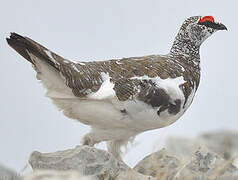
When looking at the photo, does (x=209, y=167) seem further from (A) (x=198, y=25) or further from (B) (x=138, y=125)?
(A) (x=198, y=25)

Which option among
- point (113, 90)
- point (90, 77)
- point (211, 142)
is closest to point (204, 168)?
point (113, 90)

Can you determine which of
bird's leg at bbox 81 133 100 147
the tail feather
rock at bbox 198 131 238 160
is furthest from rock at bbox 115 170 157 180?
rock at bbox 198 131 238 160

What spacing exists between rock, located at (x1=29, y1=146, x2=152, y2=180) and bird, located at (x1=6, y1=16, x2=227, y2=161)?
1.35 feet

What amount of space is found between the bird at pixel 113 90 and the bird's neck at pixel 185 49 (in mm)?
532

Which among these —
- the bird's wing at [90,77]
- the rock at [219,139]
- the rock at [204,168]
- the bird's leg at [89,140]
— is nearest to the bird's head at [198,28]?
the bird's wing at [90,77]

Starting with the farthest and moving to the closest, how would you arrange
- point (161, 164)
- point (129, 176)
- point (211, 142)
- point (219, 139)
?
point (219, 139) < point (211, 142) < point (161, 164) < point (129, 176)

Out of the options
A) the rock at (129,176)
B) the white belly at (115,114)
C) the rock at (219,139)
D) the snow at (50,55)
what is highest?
the snow at (50,55)

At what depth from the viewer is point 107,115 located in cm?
698

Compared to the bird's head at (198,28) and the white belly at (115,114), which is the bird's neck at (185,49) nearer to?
the bird's head at (198,28)

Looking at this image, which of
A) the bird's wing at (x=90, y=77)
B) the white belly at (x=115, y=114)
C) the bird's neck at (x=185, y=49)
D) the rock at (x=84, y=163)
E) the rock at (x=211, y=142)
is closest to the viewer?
the rock at (x=84, y=163)

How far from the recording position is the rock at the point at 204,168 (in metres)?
6.80

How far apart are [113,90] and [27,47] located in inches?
36.9

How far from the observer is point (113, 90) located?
6.94 metres

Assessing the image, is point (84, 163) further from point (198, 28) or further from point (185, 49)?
point (198, 28)
